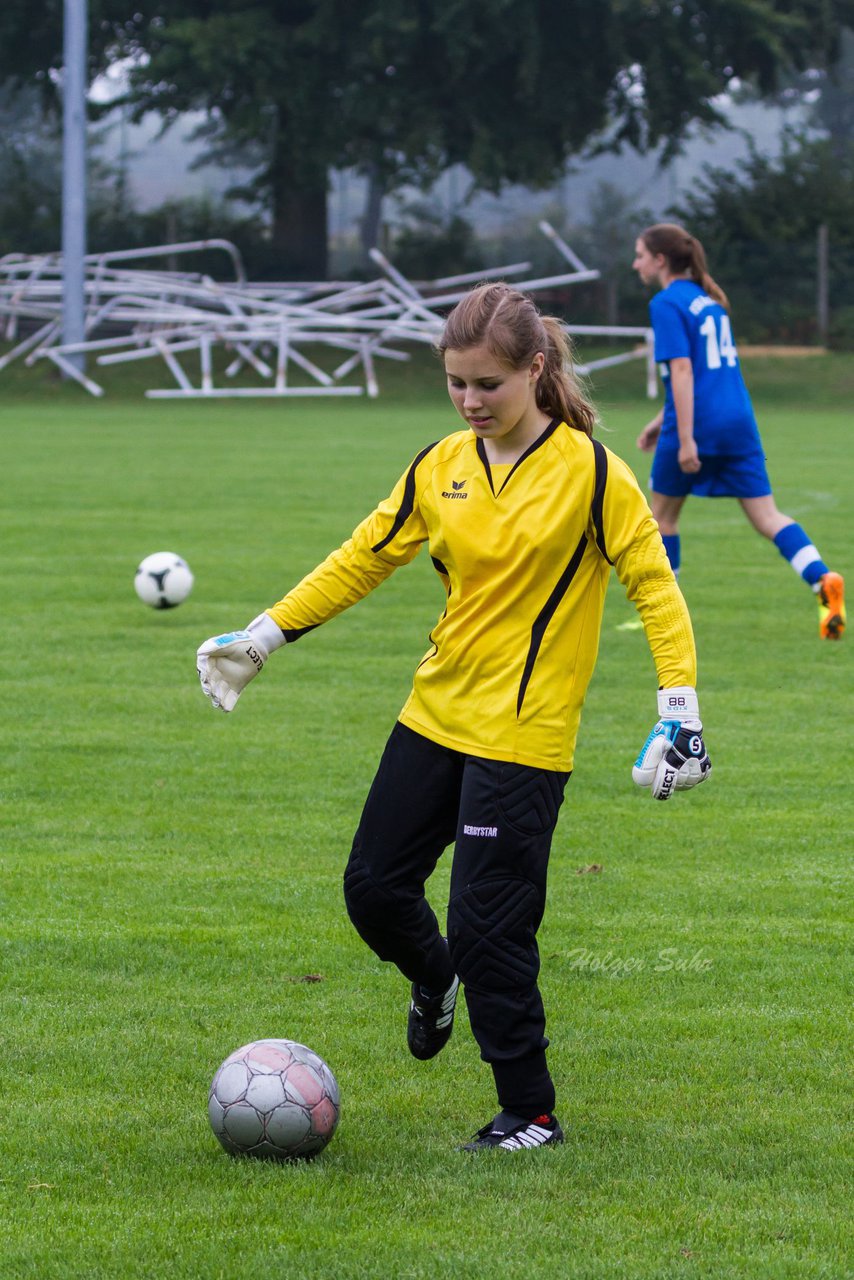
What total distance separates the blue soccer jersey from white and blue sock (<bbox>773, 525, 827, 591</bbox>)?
49 cm

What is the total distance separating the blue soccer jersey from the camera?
930cm

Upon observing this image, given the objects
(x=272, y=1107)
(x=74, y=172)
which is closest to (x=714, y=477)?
(x=272, y=1107)

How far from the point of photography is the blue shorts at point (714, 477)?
951cm

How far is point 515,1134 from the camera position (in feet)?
11.7

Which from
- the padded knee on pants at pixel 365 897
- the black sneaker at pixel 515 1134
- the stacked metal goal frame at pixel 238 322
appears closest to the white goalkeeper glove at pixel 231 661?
the padded knee on pants at pixel 365 897

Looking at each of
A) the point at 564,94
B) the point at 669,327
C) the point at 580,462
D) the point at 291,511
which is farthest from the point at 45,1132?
the point at 564,94

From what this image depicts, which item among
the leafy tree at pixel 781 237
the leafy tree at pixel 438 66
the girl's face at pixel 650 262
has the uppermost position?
the leafy tree at pixel 438 66

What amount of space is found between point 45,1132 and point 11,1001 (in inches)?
32.1

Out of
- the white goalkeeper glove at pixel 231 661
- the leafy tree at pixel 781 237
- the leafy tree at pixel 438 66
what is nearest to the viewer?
the white goalkeeper glove at pixel 231 661

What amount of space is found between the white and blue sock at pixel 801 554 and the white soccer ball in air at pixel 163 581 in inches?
128

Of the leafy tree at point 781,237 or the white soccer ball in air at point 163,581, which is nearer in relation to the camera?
the white soccer ball in air at point 163,581

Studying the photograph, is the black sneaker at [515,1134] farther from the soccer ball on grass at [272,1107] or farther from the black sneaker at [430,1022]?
the black sneaker at [430,1022]

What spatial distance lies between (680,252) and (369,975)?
18.5 ft

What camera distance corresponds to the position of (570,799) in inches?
255
